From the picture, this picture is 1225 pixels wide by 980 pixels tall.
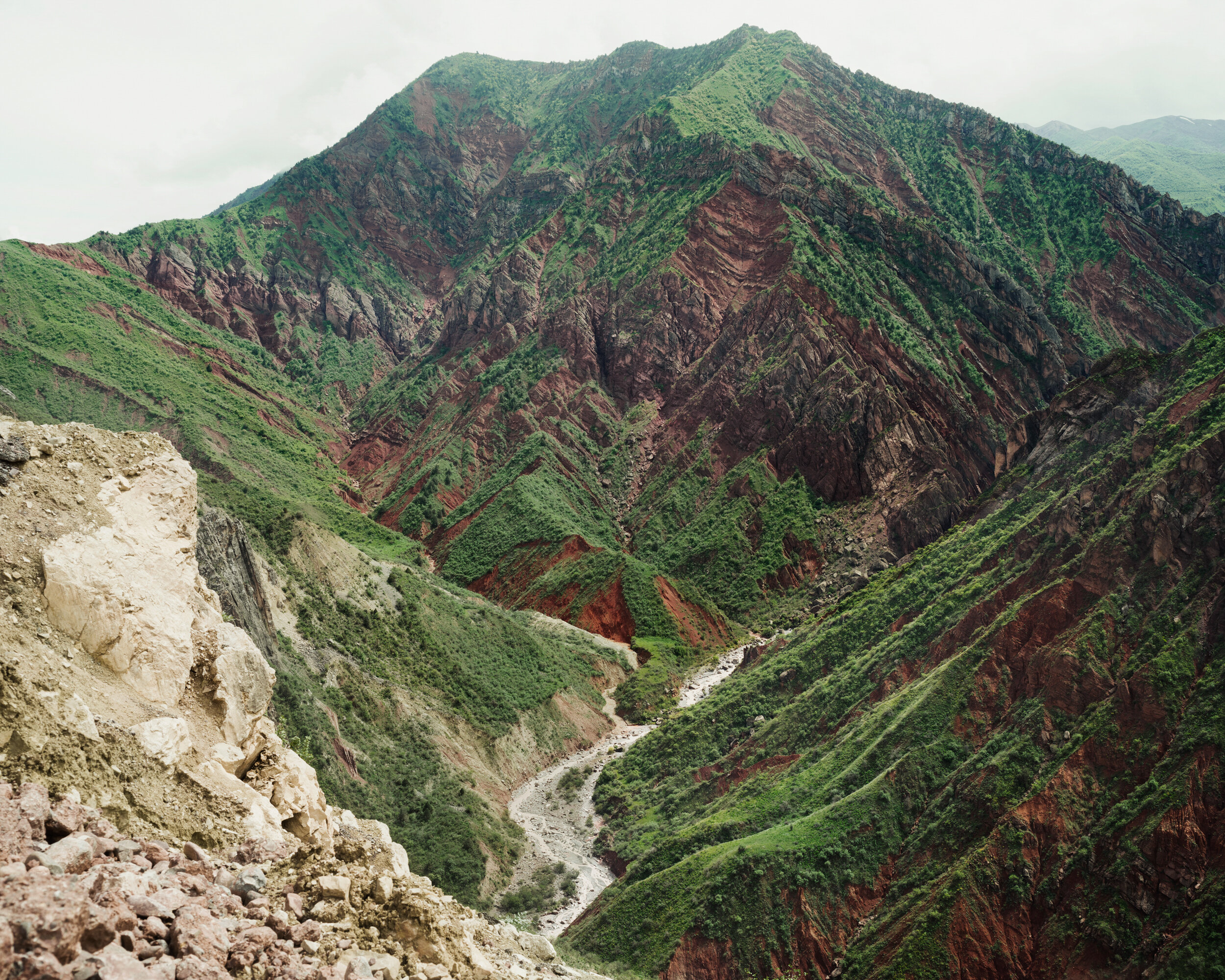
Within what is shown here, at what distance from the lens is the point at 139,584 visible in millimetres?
15977

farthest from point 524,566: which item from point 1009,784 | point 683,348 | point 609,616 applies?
point 1009,784

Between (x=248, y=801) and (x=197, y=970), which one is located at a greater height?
(x=248, y=801)

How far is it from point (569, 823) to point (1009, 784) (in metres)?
27.8

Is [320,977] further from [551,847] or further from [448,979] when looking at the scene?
[551,847]

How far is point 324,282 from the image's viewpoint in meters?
192

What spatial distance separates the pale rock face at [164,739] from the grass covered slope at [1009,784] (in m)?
24.4

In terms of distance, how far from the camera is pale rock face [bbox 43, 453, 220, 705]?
14586 mm

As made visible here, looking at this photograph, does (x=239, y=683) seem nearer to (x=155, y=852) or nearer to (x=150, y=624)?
(x=150, y=624)

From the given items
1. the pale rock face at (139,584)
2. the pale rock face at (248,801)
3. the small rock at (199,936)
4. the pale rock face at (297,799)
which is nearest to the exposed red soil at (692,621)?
the pale rock face at (297,799)

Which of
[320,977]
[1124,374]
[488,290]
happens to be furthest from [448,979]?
[488,290]

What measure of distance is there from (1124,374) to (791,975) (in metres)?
49.3

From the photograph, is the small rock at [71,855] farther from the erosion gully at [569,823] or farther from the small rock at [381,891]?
the erosion gully at [569,823]

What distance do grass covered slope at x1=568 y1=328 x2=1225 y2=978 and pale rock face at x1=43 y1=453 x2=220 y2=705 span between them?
81.3 ft

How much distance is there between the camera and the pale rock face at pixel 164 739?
14.0 metres
